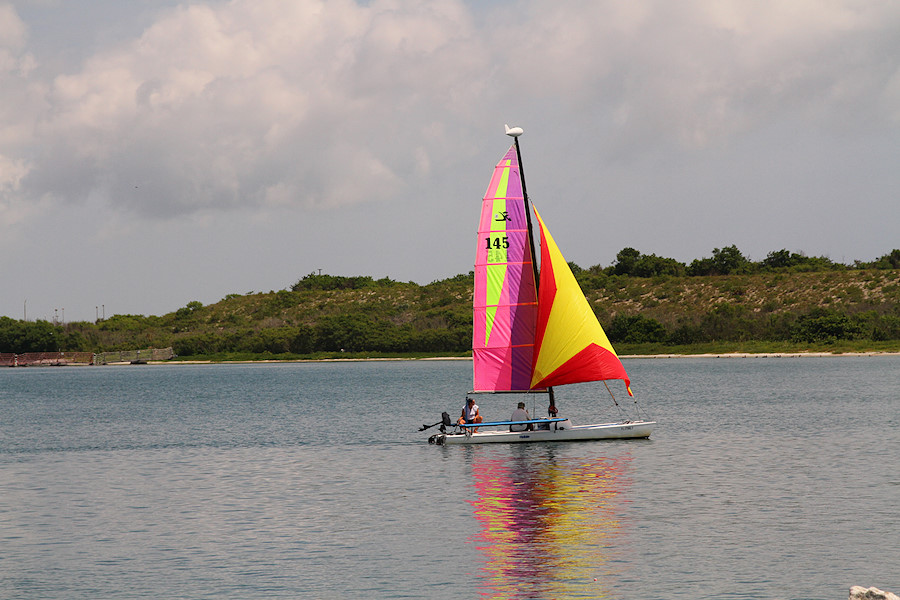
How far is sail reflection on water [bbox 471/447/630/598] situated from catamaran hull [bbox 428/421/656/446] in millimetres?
1063

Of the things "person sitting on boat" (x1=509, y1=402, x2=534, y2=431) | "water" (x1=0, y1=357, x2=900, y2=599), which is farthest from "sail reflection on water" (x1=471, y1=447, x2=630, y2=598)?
"person sitting on boat" (x1=509, y1=402, x2=534, y2=431)

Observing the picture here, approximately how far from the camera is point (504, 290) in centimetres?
4722

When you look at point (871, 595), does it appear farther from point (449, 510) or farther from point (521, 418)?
point (521, 418)

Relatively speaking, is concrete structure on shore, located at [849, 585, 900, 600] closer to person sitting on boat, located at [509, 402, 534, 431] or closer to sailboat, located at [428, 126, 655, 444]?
sailboat, located at [428, 126, 655, 444]

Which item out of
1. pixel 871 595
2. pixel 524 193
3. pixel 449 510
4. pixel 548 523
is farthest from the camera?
pixel 524 193

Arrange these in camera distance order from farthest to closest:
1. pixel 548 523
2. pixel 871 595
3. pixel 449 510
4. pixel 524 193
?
pixel 524 193, pixel 449 510, pixel 548 523, pixel 871 595

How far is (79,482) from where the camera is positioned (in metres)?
43.7

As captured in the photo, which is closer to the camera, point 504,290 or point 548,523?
point 548,523

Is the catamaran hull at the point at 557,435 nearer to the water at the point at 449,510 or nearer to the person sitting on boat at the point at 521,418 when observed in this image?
the person sitting on boat at the point at 521,418

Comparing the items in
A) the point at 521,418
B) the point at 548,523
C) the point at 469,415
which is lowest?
the point at 548,523

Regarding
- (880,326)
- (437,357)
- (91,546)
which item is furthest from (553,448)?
(437,357)

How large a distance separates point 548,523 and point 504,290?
1771cm

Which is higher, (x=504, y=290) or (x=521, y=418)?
(x=504, y=290)

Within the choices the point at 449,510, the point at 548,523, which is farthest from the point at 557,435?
the point at 548,523
